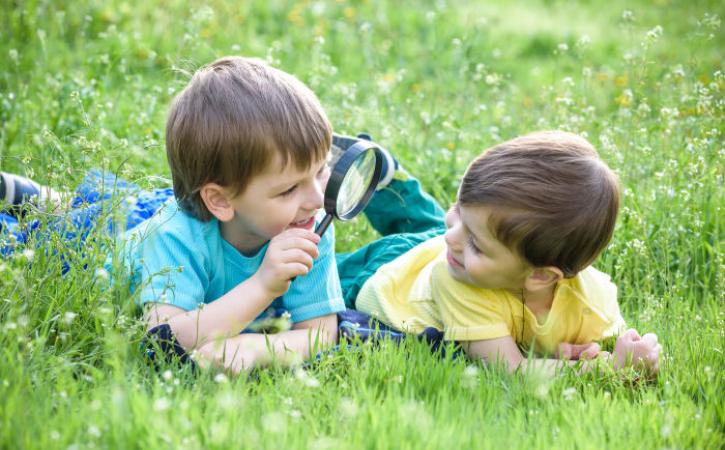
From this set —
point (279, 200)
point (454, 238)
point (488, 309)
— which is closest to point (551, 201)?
point (454, 238)

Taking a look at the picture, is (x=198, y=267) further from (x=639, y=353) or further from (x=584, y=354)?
(x=639, y=353)

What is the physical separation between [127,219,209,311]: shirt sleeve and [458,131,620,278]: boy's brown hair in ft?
3.45

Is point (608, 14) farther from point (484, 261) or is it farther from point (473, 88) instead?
point (484, 261)

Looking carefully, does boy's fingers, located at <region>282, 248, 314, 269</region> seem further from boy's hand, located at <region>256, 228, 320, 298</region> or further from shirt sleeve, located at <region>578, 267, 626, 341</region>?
shirt sleeve, located at <region>578, 267, 626, 341</region>

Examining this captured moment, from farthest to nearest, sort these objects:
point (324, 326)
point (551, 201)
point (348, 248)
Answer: point (348, 248), point (324, 326), point (551, 201)

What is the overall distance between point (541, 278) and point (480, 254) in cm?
25

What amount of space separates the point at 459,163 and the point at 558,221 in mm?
1880

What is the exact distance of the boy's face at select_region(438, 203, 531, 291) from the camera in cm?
297

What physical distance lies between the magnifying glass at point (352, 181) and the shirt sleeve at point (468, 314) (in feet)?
1.49

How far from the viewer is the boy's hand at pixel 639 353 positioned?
9.82 feet

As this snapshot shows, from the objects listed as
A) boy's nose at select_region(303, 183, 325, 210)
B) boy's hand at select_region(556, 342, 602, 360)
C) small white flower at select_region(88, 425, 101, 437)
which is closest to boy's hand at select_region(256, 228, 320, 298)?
boy's nose at select_region(303, 183, 325, 210)

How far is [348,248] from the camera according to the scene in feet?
13.9

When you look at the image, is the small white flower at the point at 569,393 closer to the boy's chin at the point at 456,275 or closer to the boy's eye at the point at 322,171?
the boy's chin at the point at 456,275

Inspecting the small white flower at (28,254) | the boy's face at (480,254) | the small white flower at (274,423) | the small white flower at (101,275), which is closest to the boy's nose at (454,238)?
the boy's face at (480,254)
